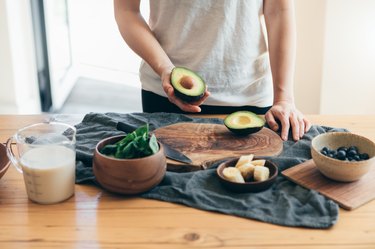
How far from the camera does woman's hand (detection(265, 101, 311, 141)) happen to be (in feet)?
4.25

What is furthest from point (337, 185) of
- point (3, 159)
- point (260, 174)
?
point (3, 159)

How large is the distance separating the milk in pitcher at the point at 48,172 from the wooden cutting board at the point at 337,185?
0.47 meters

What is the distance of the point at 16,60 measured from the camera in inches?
115

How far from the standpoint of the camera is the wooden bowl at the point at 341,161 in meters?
1.01

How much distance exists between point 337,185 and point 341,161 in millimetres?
60

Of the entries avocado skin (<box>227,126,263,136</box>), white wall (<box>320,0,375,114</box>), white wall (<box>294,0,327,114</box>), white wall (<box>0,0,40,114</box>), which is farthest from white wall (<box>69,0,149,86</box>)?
avocado skin (<box>227,126,263,136</box>)

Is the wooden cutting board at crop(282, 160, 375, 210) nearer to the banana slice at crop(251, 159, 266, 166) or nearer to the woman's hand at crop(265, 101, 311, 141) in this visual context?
the banana slice at crop(251, 159, 266, 166)

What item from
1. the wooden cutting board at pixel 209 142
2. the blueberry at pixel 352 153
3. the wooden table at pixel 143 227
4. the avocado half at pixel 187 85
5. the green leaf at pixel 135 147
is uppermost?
the avocado half at pixel 187 85

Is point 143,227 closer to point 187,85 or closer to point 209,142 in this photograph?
point 209,142

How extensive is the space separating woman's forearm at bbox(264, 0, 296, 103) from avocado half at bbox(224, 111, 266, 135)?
238mm

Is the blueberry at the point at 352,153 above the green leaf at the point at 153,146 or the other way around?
the other way around

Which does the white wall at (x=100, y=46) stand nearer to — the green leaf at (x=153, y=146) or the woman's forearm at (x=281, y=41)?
the woman's forearm at (x=281, y=41)

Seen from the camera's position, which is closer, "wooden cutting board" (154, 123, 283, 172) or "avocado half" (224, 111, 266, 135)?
"wooden cutting board" (154, 123, 283, 172)

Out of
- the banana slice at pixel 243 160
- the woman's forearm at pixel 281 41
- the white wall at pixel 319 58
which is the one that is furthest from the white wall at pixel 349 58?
the banana slice at pixel 243 160
